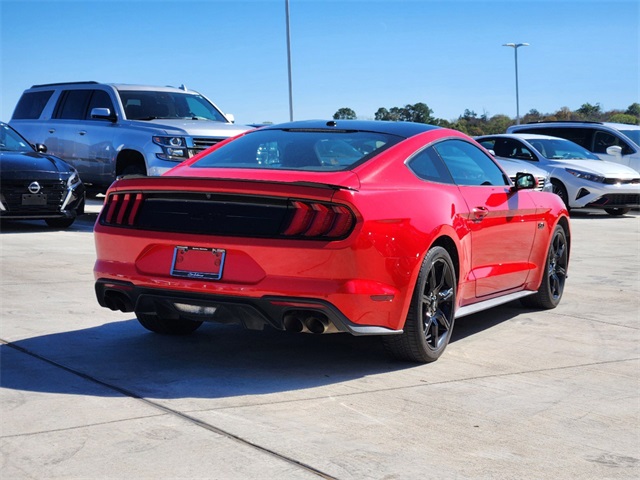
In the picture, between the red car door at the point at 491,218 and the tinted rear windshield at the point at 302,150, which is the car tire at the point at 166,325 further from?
the red car door at the point at 491,218

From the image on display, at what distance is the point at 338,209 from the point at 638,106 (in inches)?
2681

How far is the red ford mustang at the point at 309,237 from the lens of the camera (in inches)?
211

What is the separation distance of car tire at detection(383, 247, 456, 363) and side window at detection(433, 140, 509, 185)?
0.79 meters

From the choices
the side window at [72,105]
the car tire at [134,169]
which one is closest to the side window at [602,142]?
the car tire at [134,169]

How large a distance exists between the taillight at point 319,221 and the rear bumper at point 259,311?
1.13 ft

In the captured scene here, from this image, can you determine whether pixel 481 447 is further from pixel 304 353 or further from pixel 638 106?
pixel 638 106

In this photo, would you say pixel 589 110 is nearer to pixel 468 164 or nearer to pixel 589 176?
pixel 589 176

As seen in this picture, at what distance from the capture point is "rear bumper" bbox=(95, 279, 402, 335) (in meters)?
5.36

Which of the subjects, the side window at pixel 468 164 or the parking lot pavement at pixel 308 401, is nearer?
the parking lot pavement at pixel 308 401

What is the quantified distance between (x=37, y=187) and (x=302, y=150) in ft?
26.6

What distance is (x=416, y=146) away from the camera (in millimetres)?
6363

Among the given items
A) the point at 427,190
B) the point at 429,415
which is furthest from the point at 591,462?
the point at 427,190

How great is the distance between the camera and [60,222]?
47.3 ft

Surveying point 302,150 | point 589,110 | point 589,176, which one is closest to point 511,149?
point 589,176
